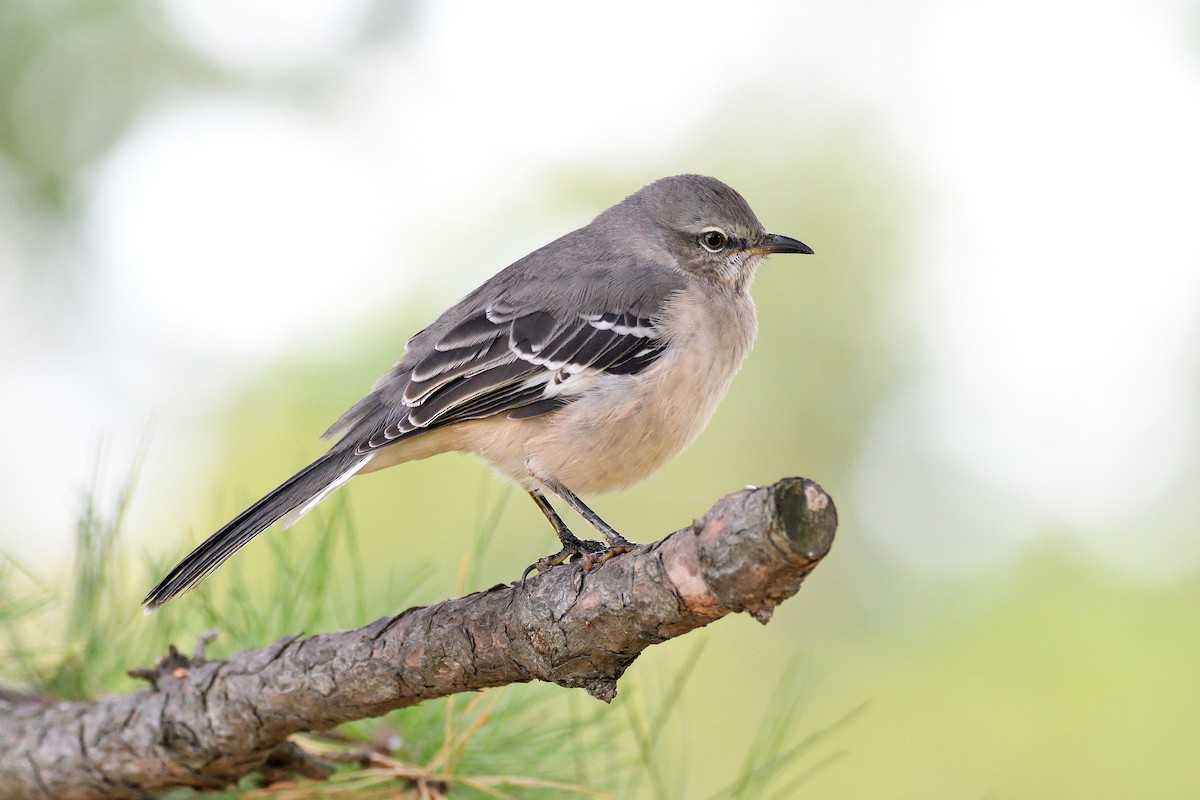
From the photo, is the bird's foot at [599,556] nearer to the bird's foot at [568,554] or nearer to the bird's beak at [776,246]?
the bird's foot at [568,554]

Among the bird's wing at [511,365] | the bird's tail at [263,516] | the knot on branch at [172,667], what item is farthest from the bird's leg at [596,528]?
the knot on branch at [172,667]

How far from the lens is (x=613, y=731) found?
12.2ft

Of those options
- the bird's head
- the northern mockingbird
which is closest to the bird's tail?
the northern mockingbird

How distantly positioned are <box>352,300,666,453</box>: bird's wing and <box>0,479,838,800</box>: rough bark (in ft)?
3.98

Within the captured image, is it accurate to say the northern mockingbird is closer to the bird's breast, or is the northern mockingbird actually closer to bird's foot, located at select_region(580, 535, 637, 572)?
the bird's breast

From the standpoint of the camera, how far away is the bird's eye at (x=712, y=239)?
17.6 feet

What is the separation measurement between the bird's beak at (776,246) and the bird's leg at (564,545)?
5.54 ft

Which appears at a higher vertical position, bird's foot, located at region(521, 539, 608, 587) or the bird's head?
the bird's head

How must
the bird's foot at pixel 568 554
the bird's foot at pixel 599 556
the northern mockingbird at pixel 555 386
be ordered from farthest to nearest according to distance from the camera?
the northern mockingbird at pixel 555 386 < the bird's foot at pixel 568 554 < the bird's foot at pixel 599 556

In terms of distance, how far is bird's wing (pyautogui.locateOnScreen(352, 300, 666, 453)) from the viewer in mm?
4352

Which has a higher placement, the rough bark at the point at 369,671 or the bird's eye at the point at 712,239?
the bird's eye at the point at 712,239

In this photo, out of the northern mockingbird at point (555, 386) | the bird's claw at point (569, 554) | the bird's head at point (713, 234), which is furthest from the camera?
the bird's head at point (713, 234)

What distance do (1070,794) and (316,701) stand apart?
4.57m

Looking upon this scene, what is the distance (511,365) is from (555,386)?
0.71ft
